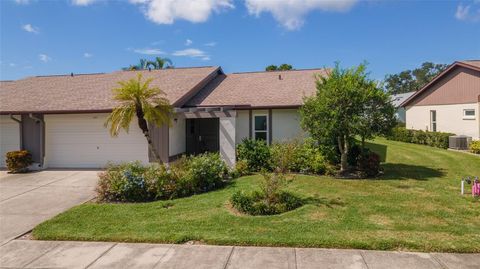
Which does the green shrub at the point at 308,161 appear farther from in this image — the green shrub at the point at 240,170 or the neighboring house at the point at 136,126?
the neighboring house at the point at 136,126

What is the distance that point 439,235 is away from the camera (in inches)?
258

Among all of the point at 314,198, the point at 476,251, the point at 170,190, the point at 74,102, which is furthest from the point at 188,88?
the point at 476,251

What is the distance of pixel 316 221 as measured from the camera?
741cm

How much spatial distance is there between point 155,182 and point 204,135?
25.7ft

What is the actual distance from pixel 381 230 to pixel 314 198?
242 centimetres

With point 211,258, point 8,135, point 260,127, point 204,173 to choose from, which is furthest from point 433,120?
point 8,135

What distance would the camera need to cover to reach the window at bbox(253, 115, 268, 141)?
15.1 metres

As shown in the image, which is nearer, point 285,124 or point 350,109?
point 350,109

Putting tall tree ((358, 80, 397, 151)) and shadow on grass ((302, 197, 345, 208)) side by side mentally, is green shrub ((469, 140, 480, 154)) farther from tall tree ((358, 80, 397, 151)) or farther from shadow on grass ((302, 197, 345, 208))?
shadow on grass ((302, 197, 345, 208))

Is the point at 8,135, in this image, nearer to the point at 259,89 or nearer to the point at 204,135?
the point at 204,135

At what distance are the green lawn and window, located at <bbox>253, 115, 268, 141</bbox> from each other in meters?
4.60

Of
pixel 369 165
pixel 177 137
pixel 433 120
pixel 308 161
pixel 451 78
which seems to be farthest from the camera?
pixel 433 120

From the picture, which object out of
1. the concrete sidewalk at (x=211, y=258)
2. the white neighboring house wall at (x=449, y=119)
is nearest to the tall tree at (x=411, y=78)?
the white neighboring house wall at (x=449, y=119)

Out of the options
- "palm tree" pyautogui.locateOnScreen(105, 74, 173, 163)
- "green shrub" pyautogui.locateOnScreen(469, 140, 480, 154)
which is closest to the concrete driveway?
"palm tree" pyautogui.locateOnScreen(105, 74, 173, 163)
